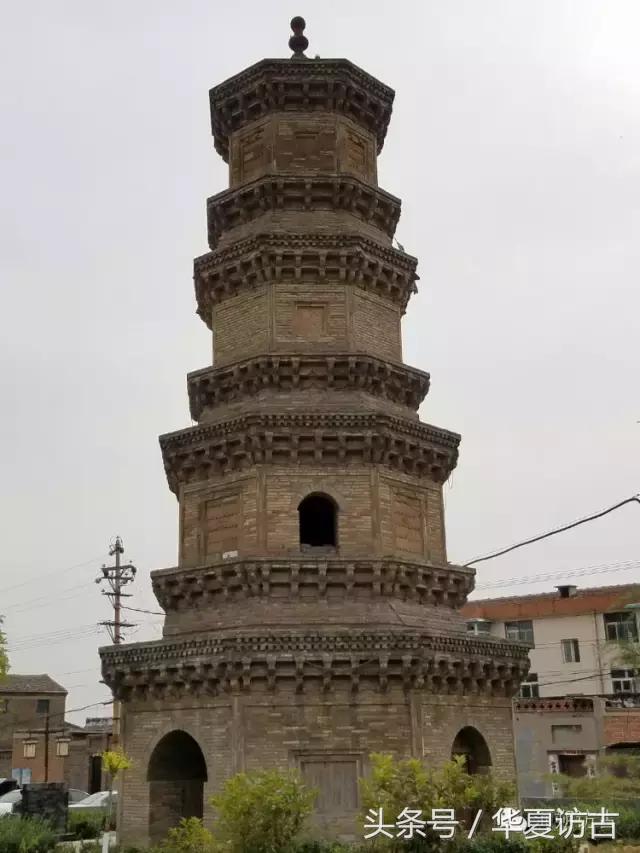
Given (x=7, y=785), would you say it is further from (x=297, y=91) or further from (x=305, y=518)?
(x=297, y=91)

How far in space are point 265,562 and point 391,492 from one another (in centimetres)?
340

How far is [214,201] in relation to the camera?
81.7ft

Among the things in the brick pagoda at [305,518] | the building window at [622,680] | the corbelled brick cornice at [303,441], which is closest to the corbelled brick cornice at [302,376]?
the brick pagoda at [305,518]

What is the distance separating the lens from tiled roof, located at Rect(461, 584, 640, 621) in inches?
1827

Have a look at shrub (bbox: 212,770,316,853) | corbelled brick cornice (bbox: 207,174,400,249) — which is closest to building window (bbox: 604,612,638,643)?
corbelled brick cornice (bbox: 207,174,400,249)

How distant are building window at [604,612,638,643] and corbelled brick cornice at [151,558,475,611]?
28.4 metres

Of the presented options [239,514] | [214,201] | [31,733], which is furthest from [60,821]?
[31,733]

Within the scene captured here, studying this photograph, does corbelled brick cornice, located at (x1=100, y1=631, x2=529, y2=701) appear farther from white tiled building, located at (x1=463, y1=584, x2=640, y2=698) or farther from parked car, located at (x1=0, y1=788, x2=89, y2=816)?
white tiled building, located at (x1=463, y1=584, x2=640, y2=698)

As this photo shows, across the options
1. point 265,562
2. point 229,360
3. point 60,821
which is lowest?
point 60,821

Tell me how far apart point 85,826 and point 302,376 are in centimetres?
1594

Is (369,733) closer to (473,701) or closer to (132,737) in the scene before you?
(473,701)

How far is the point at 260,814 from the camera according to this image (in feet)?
51.4

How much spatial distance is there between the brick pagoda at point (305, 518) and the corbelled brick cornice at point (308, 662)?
43 mm

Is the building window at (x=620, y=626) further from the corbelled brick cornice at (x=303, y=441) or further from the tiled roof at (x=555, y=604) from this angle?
the corbelled brick cornice at (x=303, y=441)
